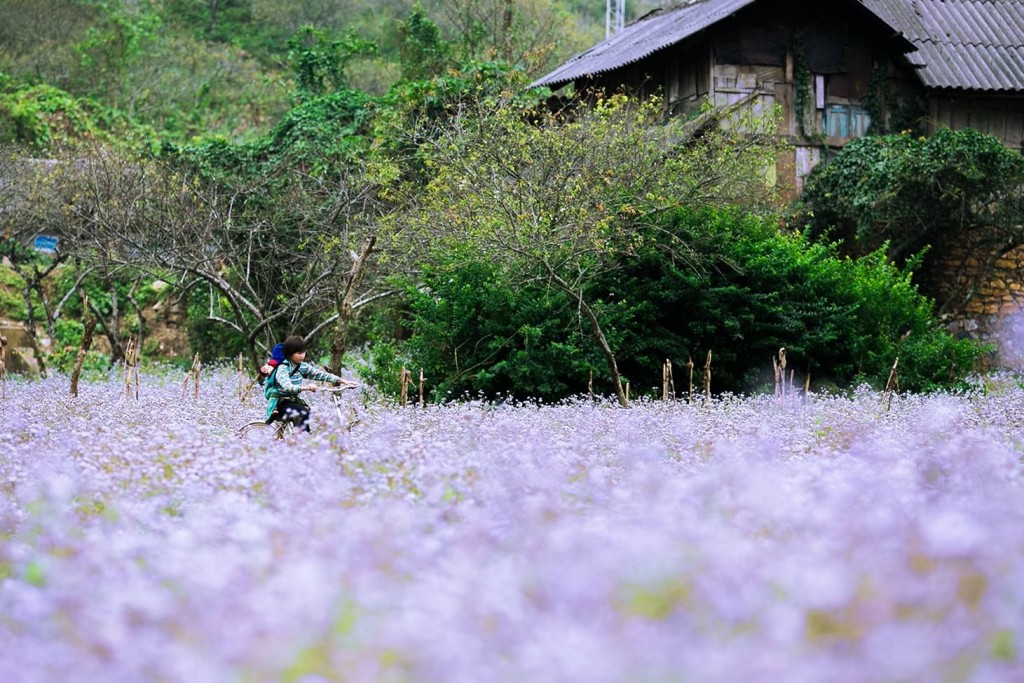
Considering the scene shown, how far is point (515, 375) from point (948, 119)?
553 inches

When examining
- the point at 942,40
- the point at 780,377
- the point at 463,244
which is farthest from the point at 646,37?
the point at 780,377

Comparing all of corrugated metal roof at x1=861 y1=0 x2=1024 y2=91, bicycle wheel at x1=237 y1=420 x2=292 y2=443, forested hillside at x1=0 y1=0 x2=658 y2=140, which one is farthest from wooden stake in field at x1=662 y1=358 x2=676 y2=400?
forested hillside at x1=0 y1=0 x2=658 y2=140

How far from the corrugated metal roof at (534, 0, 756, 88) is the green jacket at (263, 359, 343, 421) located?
14.7 metres

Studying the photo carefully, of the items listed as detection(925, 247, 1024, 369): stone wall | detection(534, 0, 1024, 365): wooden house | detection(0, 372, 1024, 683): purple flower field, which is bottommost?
detection(925, 247, 1024, 369): stone wall

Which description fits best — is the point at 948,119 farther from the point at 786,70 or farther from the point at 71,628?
the point at 71,628

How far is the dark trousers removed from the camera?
9.55 m

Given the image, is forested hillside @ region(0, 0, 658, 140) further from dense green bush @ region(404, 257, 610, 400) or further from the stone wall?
dense green bush @ region(404, 257, 610, 400)

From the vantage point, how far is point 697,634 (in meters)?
3.24

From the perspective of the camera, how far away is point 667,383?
602 inches

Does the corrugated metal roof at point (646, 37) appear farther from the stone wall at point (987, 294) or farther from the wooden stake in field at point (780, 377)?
the wooden stake in field at point (780, 377)

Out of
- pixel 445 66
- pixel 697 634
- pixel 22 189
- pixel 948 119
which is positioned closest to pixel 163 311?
pixel 22 189

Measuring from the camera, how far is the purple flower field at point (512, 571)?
10.3 feet

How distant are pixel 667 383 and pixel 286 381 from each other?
22.1 feet

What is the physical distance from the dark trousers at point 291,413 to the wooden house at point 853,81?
14976mm
